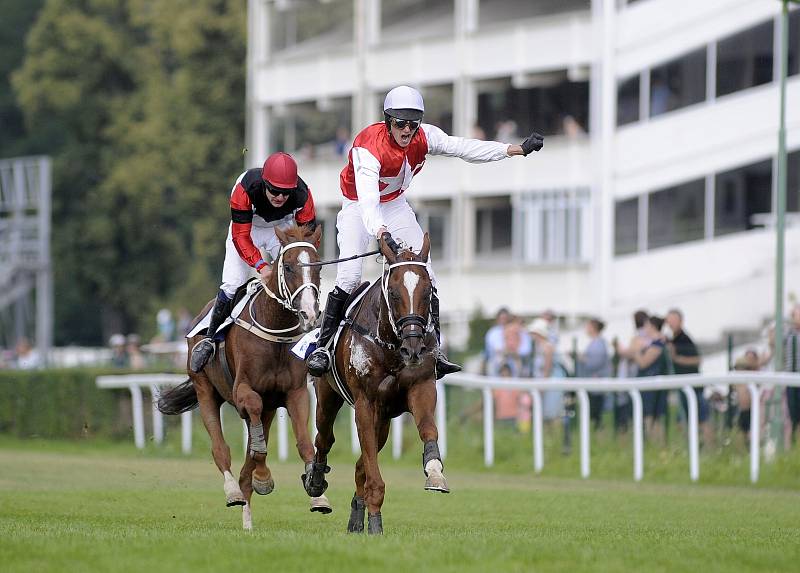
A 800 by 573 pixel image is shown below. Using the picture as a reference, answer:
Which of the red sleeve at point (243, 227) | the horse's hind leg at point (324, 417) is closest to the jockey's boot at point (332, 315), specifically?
the horse's hind leg at point (324, 417)

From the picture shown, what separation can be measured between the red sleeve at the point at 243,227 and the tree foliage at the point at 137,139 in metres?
35.9

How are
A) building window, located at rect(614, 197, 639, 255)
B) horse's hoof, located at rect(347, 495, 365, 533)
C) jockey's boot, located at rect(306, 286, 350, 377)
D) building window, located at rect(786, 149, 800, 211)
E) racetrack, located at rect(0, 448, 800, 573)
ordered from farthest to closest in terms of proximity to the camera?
building window, located at rect(614, 197, 639, 255), building window, located at rect(786, 149, 800, 211), jockey's boot, located at rect(306, 286, 350, 377), horse's hoof, located at rect(347, 495, 365, 533), racetrack, located at rect(0, 448, 800, 573)

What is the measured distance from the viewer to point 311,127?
42.1 metres

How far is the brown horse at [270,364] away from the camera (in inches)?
418

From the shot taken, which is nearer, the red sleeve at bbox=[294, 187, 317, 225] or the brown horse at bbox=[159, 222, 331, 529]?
the brown horse at bbox=[159, 222, 331, 529]

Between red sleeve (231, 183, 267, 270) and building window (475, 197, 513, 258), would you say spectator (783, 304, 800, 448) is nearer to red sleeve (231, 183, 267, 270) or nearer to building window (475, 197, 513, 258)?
red sleeve (231, 183, 267, 270)

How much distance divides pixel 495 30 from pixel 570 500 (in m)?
22.1

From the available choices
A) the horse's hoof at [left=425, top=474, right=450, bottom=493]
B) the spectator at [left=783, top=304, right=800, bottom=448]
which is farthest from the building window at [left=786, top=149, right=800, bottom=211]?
the horse's hoof at [left=425, top=474, right=450, bottom=493]

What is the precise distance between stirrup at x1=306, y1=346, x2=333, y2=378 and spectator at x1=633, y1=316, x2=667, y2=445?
6620 mm

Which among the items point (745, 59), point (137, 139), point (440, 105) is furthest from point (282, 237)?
point (137, 139)

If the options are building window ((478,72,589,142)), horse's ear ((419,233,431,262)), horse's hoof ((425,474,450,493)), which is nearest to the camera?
horse's hoof ((425,474,450,493))

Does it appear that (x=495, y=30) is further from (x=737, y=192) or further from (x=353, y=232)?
(x=353, y=232)

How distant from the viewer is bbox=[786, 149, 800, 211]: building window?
86.1 feet

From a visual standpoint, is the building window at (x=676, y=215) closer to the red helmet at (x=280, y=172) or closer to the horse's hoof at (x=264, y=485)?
the red helmet at (x=280, y=172)
